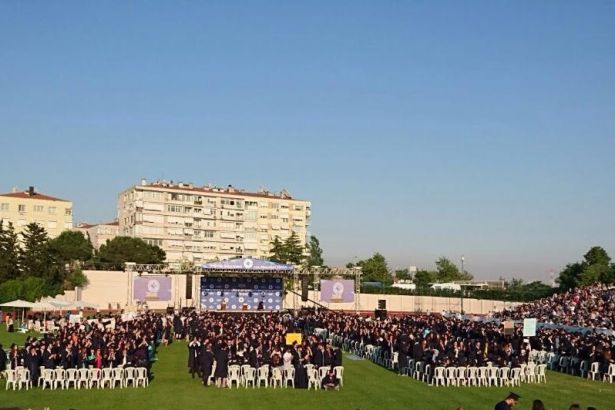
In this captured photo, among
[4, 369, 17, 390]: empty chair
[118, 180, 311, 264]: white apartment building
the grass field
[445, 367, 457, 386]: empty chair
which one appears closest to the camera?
the grass field

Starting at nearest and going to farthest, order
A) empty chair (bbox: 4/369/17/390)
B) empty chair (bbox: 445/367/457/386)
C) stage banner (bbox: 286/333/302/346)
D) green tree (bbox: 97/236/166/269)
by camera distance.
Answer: empty chair (bbox: 4/369/17/390), empty chair (bbox: 445/367/457/386), stage banner (bbox: 286/333/302/346), green tree (bbox: 97/236/166/269)

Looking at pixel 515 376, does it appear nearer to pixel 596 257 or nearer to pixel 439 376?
pixel 439 376

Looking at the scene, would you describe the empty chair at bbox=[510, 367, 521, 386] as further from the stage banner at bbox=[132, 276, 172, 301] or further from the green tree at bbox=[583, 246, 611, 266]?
the green tree at bbox=[583, 246, 611, 266]

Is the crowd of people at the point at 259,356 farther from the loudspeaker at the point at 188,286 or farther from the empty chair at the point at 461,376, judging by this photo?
the loudspeaker at the point at 188,286

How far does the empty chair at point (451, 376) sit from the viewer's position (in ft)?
77.8

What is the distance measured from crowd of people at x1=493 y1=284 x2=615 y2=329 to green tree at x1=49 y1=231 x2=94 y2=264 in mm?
46071

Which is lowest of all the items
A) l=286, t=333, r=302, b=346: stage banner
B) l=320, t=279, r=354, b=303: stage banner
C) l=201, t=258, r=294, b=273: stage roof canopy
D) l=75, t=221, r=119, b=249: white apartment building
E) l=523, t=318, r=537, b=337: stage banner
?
l=286, t=333, r=302, b=346: stage banner

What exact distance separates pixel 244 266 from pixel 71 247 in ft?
118

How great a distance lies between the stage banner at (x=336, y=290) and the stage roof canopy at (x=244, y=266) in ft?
Answer: 17.9

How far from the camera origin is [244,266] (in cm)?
5272

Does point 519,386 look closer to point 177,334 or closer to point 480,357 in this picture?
point 480,357

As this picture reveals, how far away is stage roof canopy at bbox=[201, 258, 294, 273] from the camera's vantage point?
5241cm

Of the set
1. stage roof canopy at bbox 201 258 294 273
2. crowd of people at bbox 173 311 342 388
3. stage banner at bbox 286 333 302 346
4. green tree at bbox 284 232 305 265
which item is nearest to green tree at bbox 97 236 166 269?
green tree at bbox 284 232 305 265

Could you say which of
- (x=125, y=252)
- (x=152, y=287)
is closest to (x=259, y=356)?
(x=152, y=287)
